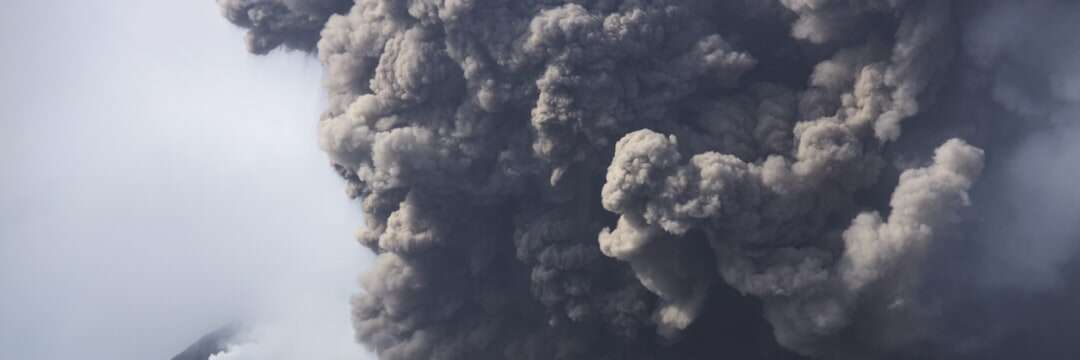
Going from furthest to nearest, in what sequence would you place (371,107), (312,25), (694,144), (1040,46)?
(312,25) → (371,107) → (694,144) → (1040,46)

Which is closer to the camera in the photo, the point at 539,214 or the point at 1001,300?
the point at 1001,300

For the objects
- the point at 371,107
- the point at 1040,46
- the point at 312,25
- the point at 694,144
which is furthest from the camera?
the point at 312,25

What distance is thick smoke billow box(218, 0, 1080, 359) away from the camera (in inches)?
840

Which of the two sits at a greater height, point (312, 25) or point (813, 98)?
point (312, 25)

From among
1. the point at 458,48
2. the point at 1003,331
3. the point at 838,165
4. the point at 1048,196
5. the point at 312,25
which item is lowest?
the point at 1003,331

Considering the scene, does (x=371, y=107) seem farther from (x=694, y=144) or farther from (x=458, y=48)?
(x=694, y=144)

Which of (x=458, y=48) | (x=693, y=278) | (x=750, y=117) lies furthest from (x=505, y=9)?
(x=693, y=278)

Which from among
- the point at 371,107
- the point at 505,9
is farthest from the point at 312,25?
the point at 505,9

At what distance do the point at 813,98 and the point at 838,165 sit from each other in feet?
6.62

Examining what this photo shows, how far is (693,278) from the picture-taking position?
23625mm

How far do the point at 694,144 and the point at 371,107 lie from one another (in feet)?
28.8

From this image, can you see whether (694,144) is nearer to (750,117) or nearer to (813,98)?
(750,117)

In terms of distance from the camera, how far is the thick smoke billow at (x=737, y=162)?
2133 centimetres

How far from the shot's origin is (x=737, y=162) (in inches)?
851
